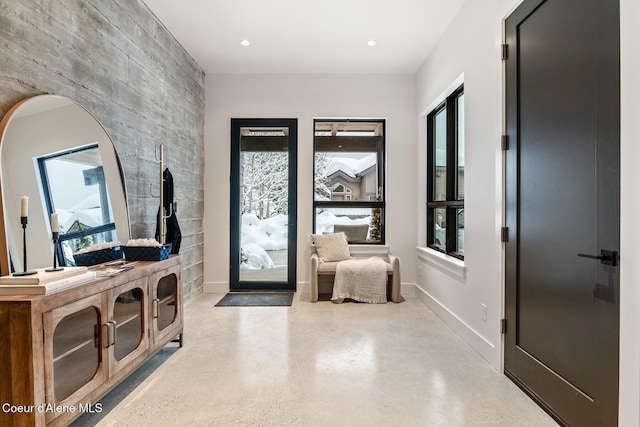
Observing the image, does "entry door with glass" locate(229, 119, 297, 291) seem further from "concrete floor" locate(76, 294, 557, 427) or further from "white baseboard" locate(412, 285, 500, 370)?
"white baseboard" locate(412, 285, 500, 370)

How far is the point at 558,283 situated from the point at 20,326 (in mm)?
2513

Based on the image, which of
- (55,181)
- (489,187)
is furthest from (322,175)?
(55,181)

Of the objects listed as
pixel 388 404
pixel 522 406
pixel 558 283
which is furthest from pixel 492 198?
pixel 388 404

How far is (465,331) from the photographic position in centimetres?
307

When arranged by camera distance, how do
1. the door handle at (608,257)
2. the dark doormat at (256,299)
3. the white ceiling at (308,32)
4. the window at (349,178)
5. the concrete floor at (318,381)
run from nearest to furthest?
the door handle at (608,257)
the concrete floor at (318,381)
the white ceiling at (308,32)
the dark doormat at (256,299)
the window at (349,178)

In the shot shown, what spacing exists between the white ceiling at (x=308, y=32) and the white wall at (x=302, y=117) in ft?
0.55

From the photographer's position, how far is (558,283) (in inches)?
75.2

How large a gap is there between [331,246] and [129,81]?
2.86 m

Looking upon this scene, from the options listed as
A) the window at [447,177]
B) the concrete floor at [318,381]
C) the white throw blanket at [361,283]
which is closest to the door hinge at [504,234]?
the concrete floor at [318,381]

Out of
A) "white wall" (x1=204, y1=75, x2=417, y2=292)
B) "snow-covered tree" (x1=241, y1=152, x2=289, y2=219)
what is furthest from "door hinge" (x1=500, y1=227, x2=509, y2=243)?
"snow-covered tree" (x1=241, y1=152, x2=289, y2=219)

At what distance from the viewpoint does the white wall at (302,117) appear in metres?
4.84

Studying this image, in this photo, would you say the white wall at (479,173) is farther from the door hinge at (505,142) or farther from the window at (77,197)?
the window at (77,197)

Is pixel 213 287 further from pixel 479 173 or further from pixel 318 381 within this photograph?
pixel 479 173
